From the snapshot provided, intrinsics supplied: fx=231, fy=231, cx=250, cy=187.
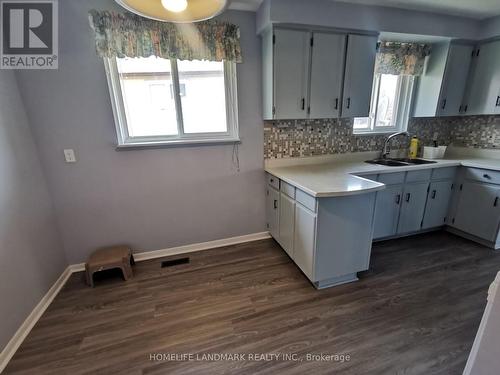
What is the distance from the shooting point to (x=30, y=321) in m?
1.70

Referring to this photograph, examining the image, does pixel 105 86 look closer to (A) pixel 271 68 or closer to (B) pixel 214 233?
(A) pixel 271 68

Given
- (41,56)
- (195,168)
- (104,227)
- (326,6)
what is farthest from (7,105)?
(326,6)

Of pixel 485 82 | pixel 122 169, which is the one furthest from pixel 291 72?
pixel 485 82

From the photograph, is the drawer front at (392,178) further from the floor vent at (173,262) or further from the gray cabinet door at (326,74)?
the floor vent at (173,262)

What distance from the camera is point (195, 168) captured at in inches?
95.9

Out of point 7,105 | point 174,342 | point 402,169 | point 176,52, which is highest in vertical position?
point 176,52

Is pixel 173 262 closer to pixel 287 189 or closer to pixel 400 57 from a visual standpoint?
pixel 287 189

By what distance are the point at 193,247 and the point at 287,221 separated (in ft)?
3.73

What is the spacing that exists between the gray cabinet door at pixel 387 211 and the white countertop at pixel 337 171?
0.24 m

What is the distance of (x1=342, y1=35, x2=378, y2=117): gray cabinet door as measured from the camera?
88.7 inches

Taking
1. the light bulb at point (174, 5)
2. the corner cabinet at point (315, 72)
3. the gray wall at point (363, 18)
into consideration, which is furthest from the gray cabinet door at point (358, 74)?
the light bulb at point (174, 5)

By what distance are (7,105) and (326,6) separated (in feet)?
8.85

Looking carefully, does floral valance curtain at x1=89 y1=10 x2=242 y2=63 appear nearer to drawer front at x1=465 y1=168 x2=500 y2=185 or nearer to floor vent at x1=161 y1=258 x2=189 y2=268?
floor vent at x1=161 y1=258 x2=189 y2=268

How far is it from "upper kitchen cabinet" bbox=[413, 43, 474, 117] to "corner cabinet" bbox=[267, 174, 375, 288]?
1.84 metres
